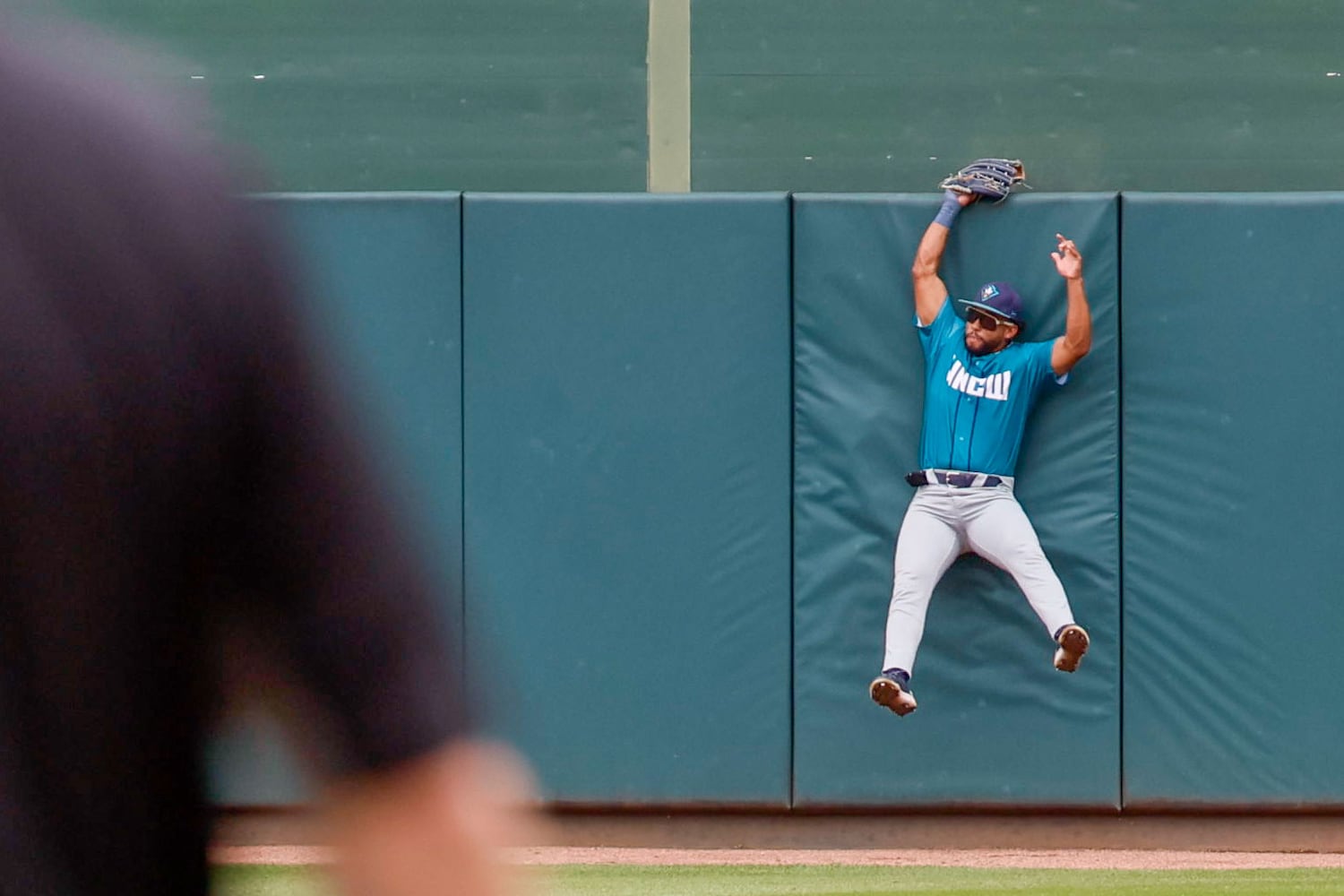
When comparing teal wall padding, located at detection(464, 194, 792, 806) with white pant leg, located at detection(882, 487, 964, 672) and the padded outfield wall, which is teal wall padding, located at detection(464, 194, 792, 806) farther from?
white pant leg, located at detection(882, 487, 964, 672)

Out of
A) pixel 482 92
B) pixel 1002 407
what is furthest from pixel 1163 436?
pixel 482 92

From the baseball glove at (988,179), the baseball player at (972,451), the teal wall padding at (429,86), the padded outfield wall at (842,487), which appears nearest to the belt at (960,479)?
the baseball player at (972,451)

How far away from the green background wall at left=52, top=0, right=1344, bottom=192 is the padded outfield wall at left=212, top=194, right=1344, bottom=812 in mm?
663

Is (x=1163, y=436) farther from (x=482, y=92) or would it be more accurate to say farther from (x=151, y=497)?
(x=151, y=497)

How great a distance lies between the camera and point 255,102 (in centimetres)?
905

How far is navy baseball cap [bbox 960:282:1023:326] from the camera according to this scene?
7996mm

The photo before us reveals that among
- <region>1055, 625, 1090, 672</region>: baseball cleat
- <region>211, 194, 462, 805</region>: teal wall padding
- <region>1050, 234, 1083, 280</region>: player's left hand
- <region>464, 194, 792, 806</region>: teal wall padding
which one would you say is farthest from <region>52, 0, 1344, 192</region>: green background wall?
<region>1055, 625, 1090, 672</region>: baseball cleat

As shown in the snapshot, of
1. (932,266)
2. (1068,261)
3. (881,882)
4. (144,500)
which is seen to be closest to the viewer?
(144,500)

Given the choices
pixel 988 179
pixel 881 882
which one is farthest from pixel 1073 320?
pixel 881 882

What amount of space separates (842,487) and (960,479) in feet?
1.80

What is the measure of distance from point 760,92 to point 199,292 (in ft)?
27.4

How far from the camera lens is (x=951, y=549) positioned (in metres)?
8.05

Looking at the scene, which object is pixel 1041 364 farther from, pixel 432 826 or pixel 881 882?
pixel 432 826

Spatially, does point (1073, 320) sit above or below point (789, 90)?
below
